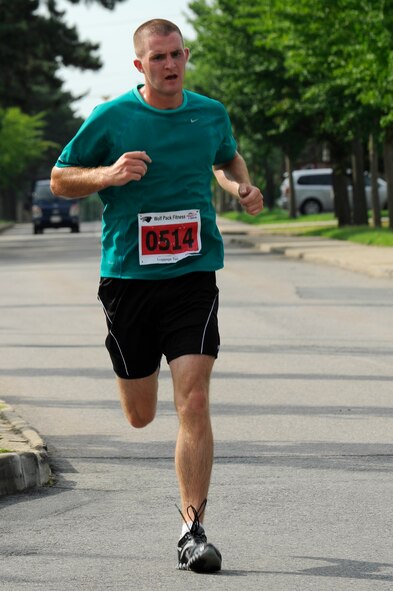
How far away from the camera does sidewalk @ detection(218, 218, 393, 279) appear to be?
25.5 m

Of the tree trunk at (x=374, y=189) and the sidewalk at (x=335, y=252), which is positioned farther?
the tree trunk at (x=374, y=189)

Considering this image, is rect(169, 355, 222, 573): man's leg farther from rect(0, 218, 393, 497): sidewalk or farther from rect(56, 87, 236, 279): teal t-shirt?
rect(0, 218, 393, 497): sidewalk

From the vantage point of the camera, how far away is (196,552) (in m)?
5.84

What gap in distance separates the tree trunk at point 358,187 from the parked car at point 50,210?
1927cm

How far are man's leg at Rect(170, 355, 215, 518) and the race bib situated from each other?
0.46m

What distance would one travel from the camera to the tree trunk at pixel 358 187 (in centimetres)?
4156

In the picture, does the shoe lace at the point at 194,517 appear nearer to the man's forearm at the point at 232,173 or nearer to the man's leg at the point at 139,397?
the man's leg at the point at 139,397

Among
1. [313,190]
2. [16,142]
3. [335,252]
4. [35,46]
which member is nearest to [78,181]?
[335,252]

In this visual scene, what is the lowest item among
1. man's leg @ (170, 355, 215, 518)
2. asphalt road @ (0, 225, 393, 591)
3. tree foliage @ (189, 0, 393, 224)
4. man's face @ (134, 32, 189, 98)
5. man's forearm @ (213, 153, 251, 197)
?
asphalt road @ (0, 225, 393, 591)

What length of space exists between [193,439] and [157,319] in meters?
0.55

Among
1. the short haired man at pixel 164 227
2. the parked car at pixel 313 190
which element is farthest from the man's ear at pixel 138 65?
the parked car at pixel 313 190

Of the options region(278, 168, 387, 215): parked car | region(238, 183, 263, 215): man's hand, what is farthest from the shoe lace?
region(278, 168, 387, 215): parked car

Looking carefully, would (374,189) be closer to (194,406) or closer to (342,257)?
(342,257)

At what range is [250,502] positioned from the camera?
7.26m
